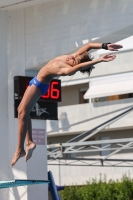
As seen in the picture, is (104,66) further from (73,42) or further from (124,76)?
(73,42)

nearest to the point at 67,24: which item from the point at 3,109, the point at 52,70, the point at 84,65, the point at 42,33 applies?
the point at 42,33

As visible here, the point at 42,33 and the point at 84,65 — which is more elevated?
the point at 42,33

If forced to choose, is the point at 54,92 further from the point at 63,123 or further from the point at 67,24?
the point at 63,123

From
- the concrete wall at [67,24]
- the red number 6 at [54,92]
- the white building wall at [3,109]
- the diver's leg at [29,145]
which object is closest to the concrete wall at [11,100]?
the white building wall at [3,109]

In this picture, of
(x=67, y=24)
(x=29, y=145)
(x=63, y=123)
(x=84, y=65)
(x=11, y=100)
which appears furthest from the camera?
(x=63, y=123)

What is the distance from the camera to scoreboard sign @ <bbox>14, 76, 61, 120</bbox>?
11.1 m

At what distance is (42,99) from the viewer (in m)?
11.3

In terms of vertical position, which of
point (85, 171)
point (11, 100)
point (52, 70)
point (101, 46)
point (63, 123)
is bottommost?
point (85, 171)

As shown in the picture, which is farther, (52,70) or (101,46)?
(52,70)

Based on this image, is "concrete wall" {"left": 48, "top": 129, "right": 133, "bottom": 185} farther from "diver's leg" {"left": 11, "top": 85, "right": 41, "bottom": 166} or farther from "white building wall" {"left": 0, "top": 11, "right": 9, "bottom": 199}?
"diver's leg" {"left": 11, "top": 85, "right": 41, "bottom": 166}

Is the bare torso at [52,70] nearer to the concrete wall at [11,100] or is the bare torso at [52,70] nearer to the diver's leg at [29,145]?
the diver's leg at [29,145]

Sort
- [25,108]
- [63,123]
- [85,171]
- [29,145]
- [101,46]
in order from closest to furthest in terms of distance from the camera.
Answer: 1. [101,46]
2. [25,108]
3. [29,145]
4. [85,171]
5. [63,123]

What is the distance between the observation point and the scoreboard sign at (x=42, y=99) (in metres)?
11.1

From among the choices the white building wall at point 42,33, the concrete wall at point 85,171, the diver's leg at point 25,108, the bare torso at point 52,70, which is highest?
the white building wall at point 42,33
